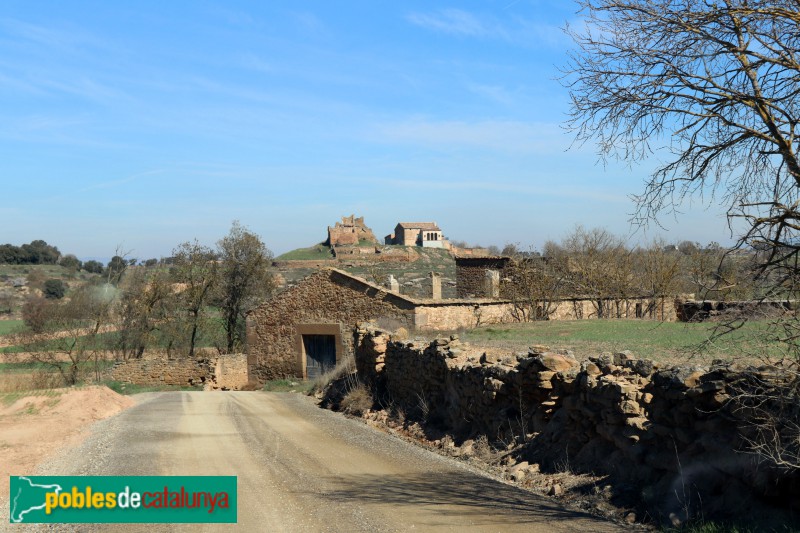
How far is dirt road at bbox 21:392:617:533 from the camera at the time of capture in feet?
26.2

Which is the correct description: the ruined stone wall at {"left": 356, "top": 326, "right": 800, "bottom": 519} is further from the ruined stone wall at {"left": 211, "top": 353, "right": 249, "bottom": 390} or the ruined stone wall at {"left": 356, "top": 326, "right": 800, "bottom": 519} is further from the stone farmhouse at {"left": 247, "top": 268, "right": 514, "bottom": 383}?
the ruined stone wall at {"left": 211, "top": 353, "right": 249, "bottom": 390}

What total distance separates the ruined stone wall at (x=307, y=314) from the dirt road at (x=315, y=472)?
1250 centimetres

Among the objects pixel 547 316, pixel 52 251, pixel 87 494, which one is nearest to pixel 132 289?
pixel 547 316

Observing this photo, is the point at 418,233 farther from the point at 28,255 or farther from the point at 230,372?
the point at 230,372

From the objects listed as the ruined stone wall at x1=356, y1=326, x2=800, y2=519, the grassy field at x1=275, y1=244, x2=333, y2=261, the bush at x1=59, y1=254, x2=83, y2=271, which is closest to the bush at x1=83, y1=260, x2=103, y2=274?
the bush at x1=59, y1=254, x2=83, y2=271

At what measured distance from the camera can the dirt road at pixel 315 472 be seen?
7973 millimetres

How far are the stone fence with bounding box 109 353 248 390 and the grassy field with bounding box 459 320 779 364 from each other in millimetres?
14132

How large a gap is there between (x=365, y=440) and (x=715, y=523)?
7567 millimetres

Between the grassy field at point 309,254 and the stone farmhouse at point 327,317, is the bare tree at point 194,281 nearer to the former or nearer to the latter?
the stone farmhouse at point 327,317

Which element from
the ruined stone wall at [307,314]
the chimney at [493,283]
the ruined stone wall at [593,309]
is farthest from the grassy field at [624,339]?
the chimney at [493,283]

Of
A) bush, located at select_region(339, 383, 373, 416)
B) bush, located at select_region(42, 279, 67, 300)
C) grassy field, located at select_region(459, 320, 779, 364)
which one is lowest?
bush, located at select_region(339, 383, 373, 416)

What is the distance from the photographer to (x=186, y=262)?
4038cm

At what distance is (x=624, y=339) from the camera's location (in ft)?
52.7

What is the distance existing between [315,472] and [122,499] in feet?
8.72
